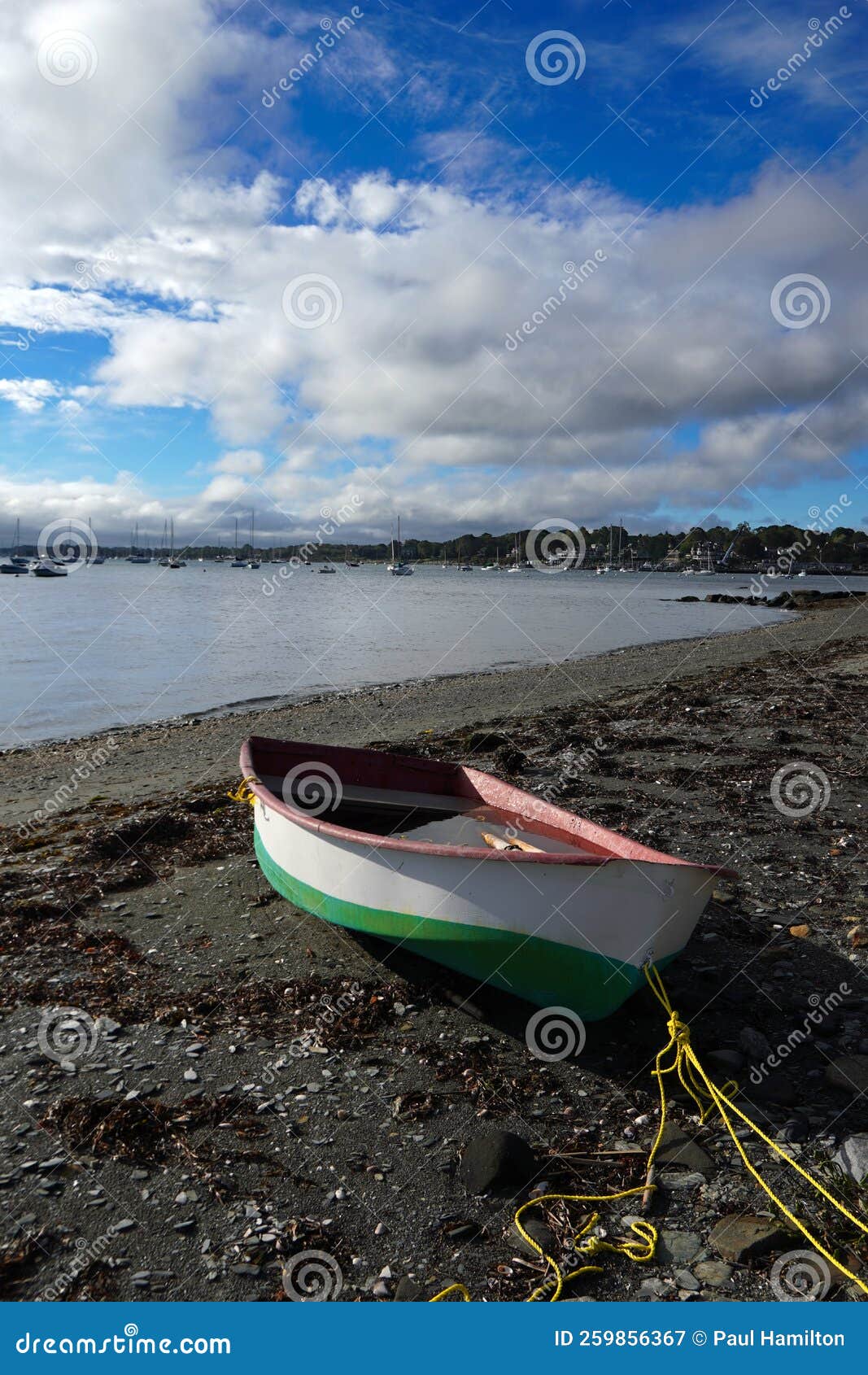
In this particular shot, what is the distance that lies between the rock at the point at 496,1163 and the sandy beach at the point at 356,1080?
0.05 meters

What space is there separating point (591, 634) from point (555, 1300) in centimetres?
4058

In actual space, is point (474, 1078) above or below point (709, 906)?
below

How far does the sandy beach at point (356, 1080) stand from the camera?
4.10 metres

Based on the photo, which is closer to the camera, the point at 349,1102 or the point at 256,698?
the point at 349,1102

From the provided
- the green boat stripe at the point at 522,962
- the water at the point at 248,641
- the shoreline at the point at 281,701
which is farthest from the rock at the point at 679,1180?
the water at the point at 248,641

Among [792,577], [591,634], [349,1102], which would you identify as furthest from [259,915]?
[792,577]

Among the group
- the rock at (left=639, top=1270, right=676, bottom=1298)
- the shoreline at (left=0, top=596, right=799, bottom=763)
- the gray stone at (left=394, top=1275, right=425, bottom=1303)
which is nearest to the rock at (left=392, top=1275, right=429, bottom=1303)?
the gray stone at (left=394, top=1275, right=425, bottom=1303)

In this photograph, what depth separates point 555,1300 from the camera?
12.8ft

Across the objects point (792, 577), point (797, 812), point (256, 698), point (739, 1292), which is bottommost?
point (256, 698)

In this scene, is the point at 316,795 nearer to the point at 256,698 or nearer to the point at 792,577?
the point at 256,698

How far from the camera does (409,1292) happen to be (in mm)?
3904

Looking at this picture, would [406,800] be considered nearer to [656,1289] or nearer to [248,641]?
[656,1289]

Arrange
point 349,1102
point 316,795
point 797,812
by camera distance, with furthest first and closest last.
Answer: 1. point 797,812
2. point 316,795
3. point 349,1102

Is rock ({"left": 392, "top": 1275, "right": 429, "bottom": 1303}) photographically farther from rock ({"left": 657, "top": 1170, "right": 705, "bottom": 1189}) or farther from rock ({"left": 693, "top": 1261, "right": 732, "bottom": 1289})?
rock ({"left": 657, "top": 1170, "right": 705, "bottom": 1189})
